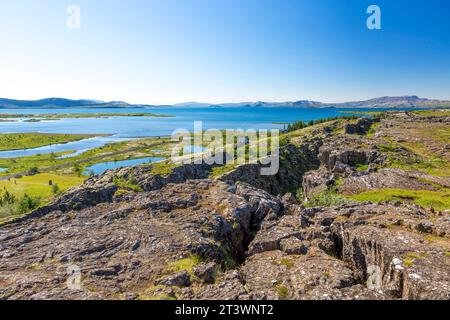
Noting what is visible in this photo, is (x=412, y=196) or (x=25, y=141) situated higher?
(x=25, y=141)

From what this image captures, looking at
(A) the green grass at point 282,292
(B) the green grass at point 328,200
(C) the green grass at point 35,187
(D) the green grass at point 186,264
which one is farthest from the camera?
(C) the green grass at point 35,187

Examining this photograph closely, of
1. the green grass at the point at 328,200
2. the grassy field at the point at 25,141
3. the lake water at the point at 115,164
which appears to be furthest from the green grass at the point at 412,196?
the grassy field at the point at 25,141

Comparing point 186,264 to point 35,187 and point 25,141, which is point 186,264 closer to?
point 35,187

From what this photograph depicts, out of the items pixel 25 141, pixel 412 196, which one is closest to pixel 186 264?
pixel 412 196

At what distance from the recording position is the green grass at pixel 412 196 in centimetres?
3275

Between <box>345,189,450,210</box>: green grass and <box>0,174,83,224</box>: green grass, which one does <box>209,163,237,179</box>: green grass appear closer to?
<box>345,189,450,210</box>: green grass

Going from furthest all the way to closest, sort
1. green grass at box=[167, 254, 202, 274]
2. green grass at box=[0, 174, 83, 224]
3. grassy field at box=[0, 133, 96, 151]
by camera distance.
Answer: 1. grassy field at box=[0, 133, 96, 151]
2. green grass at box=[0, 174, 83, 224]
3. green grass at box=[167, 254, 202, 274]

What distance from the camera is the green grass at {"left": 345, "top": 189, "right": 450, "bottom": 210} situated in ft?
107

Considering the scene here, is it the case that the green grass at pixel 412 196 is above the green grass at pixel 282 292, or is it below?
above

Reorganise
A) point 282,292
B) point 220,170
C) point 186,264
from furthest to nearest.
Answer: point 220,170
point 186,264
point 282,292

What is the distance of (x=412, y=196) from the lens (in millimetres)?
35469

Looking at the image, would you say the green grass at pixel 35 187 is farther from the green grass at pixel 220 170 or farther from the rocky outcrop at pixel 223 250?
the rocky outcrop at pixel 223 250

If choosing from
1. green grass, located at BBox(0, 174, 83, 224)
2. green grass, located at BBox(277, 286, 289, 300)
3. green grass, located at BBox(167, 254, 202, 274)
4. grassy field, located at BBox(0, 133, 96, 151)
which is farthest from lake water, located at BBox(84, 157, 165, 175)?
green grass, located at BBox(277, 286, 289, 300)
